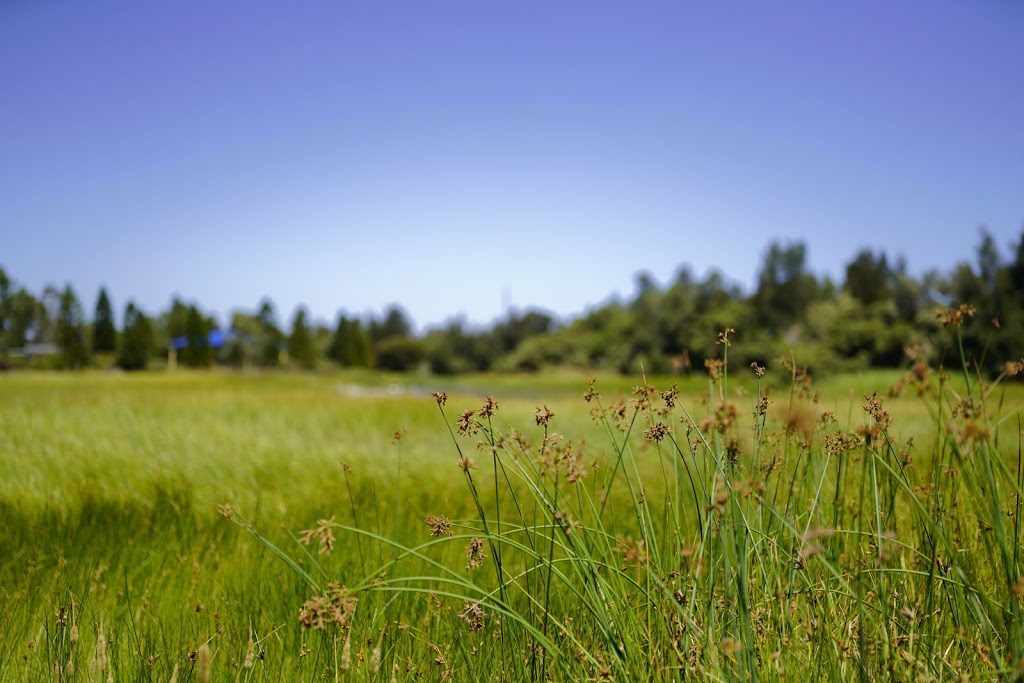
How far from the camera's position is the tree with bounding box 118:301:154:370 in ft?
162

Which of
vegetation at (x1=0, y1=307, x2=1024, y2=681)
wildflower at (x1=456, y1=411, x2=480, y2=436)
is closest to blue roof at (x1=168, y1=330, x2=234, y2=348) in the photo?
vegetation at (x1=0, y1=307, x2=1024, y2=681)

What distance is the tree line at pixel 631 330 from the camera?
31.8 m

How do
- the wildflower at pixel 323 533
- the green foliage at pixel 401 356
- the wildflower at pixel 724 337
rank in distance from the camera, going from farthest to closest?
1. the green foliage at pixel 401 356
2. the wildflower at pixel 724 337
3. the wildflower at pixel 323 533

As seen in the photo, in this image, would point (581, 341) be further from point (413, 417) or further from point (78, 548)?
point (78, 548)

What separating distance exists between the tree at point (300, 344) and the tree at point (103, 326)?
18446 mm

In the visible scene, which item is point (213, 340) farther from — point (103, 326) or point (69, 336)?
point (69, 336)

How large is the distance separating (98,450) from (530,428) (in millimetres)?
5828

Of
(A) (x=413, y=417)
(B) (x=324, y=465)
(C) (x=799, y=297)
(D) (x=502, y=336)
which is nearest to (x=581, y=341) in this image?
(D) (x=502, y=336)

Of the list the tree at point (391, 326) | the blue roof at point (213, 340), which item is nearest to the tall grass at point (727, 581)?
the blue roof at point (213, 340)

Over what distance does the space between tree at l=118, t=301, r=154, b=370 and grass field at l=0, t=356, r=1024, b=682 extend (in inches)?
2113

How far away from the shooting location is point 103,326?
47688mm

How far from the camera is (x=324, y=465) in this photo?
16.3 feet

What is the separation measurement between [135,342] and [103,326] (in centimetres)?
305

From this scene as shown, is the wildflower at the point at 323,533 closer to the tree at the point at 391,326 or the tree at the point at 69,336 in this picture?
the tree at the point at 69,336
